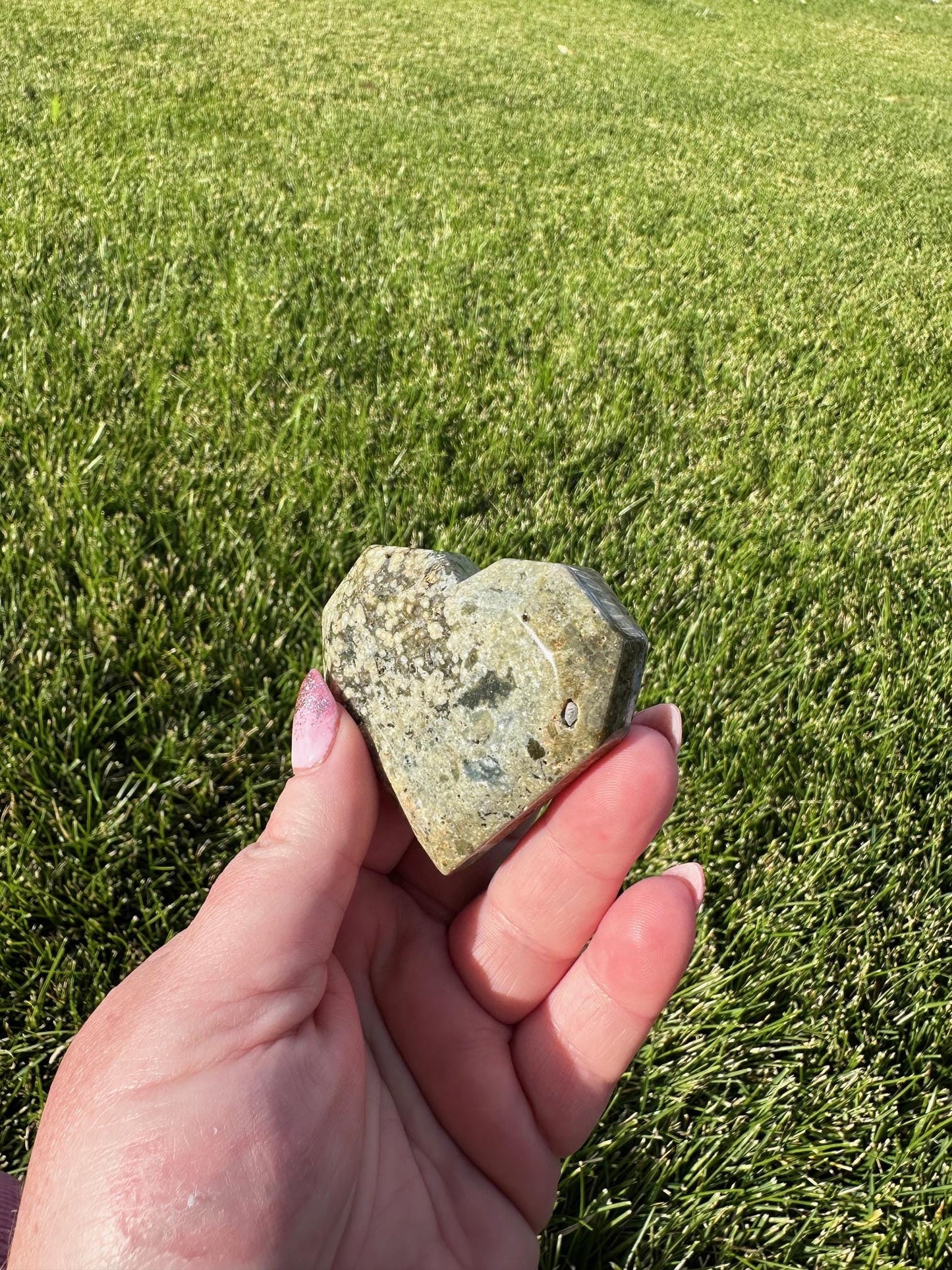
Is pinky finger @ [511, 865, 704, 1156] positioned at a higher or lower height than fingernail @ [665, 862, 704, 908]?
lower

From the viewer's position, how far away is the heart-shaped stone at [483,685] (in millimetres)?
1613

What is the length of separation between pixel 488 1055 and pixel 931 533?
7.74ft

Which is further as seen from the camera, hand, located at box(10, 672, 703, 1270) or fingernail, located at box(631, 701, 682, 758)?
fingernail, located at box(631, 701, 682, 758)

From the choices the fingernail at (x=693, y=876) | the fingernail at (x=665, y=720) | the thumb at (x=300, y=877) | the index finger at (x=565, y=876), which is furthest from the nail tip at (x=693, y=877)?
the thumb at (x=300, y=877)

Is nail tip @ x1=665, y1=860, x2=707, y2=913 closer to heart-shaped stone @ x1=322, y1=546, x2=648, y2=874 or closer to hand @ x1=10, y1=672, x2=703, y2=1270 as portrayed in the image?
hand @ x1=10, y1=672, x2=703, y2=1270

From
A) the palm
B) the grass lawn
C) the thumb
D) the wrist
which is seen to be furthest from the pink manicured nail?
the wrist

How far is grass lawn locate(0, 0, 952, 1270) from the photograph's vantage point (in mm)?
1903

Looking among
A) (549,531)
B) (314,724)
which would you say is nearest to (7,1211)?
(314,724)

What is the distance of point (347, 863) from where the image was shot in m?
1.61

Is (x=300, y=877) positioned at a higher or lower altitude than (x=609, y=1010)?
higher

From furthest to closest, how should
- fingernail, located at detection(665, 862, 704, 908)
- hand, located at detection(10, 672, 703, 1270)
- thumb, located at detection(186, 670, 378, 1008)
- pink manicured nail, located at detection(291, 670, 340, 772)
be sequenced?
1. fingernail, located at detection(665, 862, 704, 908)
2. pink manicured nail, located at detection(291, 670, 340, 772)
3. thumb, located at detection(186, 670, 378, 1008)
4. hand, located at detection(10, 672, 703, 1270)

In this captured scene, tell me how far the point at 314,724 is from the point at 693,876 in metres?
0.74

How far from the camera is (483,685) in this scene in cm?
167

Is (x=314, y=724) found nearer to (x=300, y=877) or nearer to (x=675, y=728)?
(x=300, y=877)
